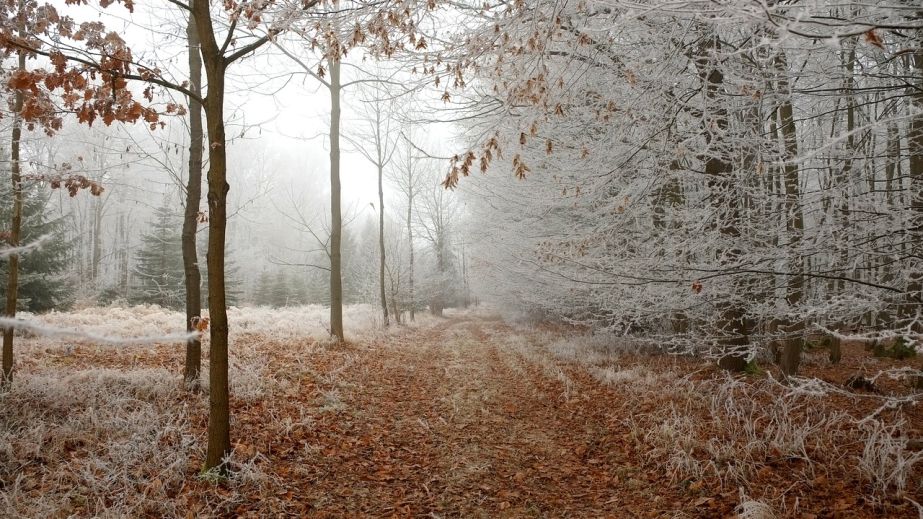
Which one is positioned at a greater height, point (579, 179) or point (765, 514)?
point (579, 179)

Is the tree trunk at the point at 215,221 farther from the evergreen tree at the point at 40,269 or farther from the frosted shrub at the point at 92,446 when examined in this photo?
the evergreen tree at the point at 40,269

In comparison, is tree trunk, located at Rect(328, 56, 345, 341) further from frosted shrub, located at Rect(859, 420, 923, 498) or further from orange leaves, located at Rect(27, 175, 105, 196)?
frosted shrub, located at Rect(859, 420, 923, 498)

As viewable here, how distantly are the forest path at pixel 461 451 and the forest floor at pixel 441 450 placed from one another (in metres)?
0.02

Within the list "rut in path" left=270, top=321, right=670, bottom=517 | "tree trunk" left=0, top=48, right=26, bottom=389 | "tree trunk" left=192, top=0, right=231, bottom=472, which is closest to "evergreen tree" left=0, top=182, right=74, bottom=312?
"tree trunk" left=0, top=48, right=26, bottom=389

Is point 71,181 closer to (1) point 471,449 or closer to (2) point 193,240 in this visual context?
(2) point 193,240

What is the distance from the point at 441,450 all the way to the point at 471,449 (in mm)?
332

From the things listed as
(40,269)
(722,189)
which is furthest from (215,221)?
(40,269)

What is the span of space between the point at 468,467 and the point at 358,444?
4.33 ft

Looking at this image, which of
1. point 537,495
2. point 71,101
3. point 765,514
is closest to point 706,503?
point 765,514

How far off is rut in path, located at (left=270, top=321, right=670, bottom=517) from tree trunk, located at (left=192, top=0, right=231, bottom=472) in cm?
90

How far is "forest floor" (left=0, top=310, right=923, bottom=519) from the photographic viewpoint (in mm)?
3504

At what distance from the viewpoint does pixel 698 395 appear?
606 cm

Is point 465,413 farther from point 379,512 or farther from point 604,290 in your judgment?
point 604,290

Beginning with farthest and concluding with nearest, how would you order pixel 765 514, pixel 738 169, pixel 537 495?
pixel 738 169, pixel 537 495, pixel 765 514
